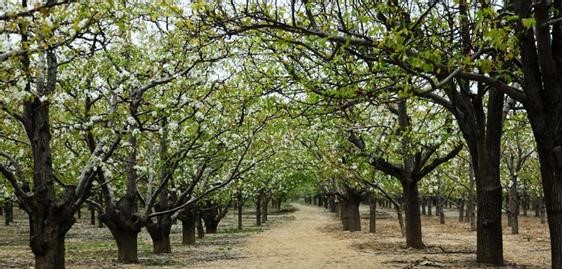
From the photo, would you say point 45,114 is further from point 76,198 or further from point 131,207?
point 131,207

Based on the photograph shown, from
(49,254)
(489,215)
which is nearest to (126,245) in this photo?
(49,254)

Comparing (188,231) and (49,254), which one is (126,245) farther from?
Result: (188,231)

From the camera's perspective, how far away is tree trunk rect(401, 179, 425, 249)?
21078mm

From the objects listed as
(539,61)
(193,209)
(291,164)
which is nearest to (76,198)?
(539,61)

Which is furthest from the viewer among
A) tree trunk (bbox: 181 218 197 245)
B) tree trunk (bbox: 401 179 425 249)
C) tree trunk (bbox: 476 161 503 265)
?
tree trunk (bbox: 181 218 197 245)

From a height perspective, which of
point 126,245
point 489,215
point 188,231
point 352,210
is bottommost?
point 188,231

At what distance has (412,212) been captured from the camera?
70.2 ft

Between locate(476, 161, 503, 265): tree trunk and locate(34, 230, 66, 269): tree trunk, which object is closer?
locate(34, 230, 66, 269): tree trunk

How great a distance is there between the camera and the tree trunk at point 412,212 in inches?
830

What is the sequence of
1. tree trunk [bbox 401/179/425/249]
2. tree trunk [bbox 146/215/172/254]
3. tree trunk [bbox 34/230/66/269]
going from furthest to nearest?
tree trunk [bbox 146/215/172/254]
tree trunk [bbox 401/179/425/249]
tree trunk [bbox 34/230/66/269]

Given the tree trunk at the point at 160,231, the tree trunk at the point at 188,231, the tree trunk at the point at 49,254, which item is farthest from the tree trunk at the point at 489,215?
the tree trunk at the point at 188,231

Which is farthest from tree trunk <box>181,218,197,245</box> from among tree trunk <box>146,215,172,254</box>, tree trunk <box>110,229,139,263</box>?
tree trunk <box>110,229,139,263</box>

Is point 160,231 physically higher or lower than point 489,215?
lower

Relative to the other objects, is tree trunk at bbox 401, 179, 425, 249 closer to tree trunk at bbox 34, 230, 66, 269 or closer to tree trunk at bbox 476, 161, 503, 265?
tree trunk at bbox 476, 161, 503, 265
